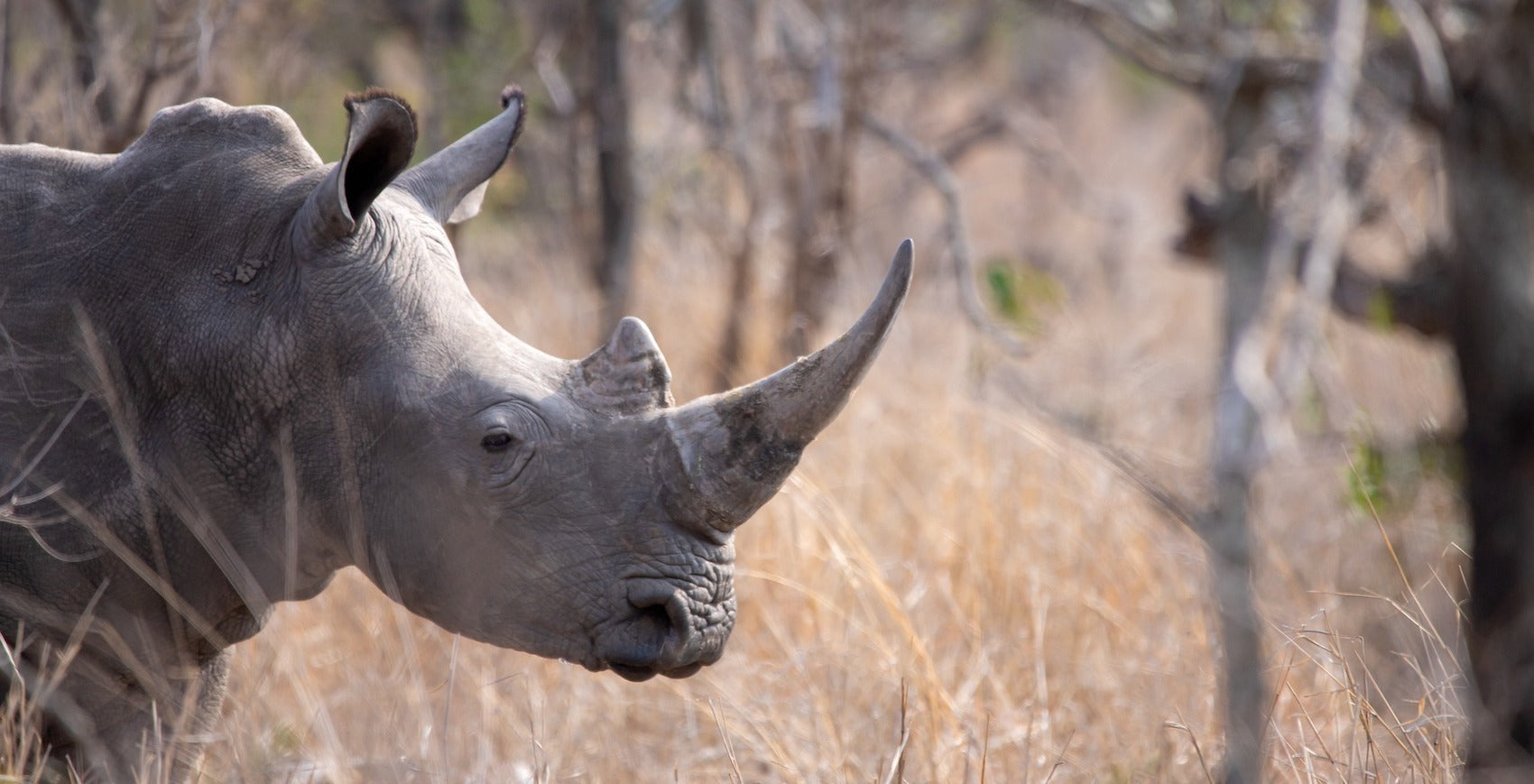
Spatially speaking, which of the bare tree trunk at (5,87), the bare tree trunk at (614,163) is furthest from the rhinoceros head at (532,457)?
the bare tree trunk at (614,163)

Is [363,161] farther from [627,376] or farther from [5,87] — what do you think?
[5,87]

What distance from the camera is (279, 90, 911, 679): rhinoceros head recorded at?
257 cm

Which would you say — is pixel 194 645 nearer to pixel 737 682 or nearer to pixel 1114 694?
pixel 737 682

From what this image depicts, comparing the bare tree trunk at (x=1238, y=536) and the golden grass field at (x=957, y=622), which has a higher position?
the bare tree trunk at (x=1238, y=536)

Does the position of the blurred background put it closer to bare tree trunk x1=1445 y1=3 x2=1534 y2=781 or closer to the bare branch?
the bare branch

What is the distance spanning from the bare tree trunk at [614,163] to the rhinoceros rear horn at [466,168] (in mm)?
2437

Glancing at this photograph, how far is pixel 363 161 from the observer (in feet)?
8.81

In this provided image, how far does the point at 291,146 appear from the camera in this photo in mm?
2842

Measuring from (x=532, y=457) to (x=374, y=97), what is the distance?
693 millimetres

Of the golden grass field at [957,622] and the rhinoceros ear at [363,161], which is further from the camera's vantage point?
the golden grass field at [957,622]

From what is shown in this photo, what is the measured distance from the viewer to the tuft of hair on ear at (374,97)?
2553mm

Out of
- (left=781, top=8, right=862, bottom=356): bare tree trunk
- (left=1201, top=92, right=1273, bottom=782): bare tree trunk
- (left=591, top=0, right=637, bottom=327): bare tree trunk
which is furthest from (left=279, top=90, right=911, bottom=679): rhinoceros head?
(left=781, top=8, right=862, bottom=356): bare tree trunk

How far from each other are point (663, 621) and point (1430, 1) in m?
2.41

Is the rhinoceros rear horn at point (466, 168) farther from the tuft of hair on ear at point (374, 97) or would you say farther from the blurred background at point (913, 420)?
the blurred background at point (913, 420)
